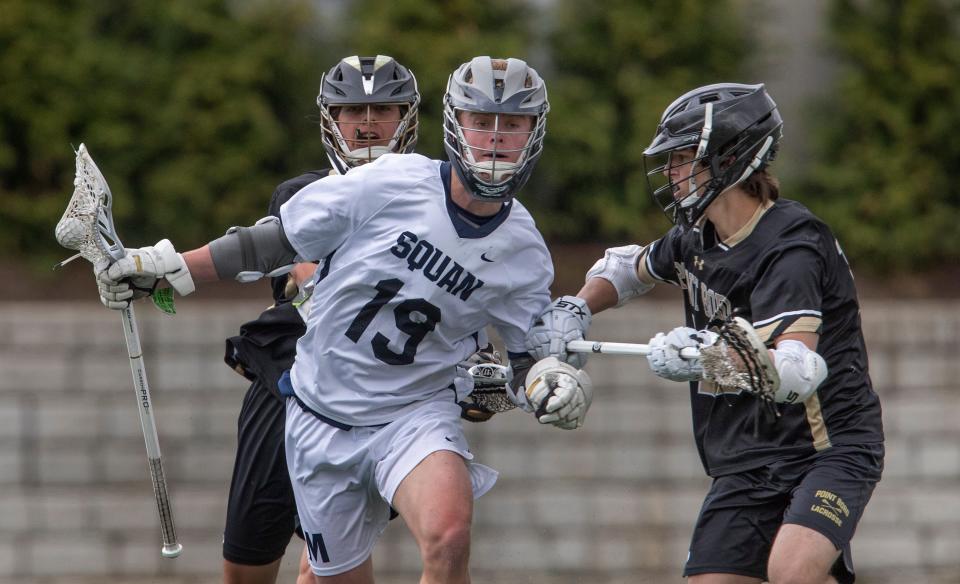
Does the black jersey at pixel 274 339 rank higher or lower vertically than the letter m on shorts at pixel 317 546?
higher

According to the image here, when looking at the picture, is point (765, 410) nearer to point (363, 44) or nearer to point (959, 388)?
point (959, 388)

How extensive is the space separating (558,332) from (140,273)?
1292 millimetres

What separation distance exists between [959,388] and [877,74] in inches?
76.2

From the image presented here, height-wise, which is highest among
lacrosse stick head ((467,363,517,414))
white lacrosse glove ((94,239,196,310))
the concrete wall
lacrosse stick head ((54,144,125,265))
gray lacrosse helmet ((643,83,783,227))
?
gray lacrosse helmet ((643,83,783,227))

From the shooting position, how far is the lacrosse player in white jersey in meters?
4.15

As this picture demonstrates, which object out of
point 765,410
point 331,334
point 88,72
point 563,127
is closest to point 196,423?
point 88,72

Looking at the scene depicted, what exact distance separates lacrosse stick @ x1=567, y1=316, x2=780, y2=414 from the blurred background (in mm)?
3485

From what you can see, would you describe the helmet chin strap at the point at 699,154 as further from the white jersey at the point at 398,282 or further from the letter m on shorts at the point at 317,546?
the letter m on shorts at the point at 317,546

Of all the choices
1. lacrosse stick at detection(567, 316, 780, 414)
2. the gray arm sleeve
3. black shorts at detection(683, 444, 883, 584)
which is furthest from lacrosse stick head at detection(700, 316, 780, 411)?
the gray arm sleeve

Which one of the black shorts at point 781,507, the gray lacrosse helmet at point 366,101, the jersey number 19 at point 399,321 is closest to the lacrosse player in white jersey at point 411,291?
the jersey number 19 at point 399,321

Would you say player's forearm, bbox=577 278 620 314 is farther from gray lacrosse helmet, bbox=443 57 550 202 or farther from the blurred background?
the blurred background

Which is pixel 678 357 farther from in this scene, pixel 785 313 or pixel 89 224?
pixel 89 224

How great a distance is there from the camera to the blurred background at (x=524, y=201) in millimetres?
7312

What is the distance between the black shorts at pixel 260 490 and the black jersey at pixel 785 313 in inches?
64.0
